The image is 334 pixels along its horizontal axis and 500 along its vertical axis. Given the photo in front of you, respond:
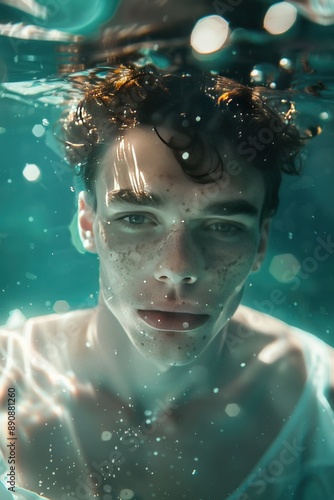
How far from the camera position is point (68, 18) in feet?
11.1

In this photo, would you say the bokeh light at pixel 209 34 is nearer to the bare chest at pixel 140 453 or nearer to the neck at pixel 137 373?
the neck at pixel 137 373

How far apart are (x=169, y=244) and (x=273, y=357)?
166cm

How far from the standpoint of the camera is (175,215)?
3.05 m

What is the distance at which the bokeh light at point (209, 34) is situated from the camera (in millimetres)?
3246

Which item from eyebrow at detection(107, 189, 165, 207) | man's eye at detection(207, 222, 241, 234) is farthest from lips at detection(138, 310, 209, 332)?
eyebrow at detection(107, 189, 165, 207)

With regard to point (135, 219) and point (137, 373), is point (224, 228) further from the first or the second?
point (137, 373)

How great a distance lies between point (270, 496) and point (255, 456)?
384 millimetres

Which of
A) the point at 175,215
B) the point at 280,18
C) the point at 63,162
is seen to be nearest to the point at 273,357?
the point at 175,215

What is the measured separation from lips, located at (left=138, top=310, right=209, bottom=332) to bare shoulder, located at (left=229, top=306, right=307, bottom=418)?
0.90 meters

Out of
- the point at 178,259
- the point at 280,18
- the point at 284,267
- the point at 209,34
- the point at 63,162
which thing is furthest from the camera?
the point at 284,267

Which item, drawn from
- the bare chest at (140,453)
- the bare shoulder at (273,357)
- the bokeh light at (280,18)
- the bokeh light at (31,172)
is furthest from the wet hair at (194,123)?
the bokeh light at (31,172)

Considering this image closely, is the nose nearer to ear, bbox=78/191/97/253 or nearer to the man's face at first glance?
the man's face

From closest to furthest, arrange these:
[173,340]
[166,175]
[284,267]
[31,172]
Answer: [173,340]
[166,175]
[31,172]
[284,267]

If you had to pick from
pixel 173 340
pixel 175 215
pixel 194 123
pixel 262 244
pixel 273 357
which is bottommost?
pixel 273 357
